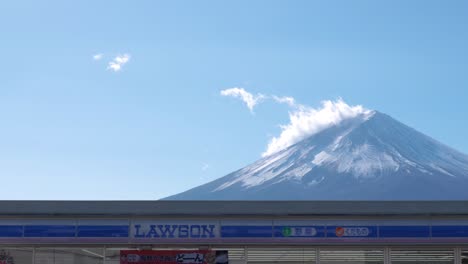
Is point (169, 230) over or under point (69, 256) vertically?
over

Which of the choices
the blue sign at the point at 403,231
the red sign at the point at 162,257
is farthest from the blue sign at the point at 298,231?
the red sign at the point at 162,257

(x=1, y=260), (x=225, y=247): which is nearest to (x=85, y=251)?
(x=1, y=260)

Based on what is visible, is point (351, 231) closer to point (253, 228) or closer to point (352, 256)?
point (352, 256)

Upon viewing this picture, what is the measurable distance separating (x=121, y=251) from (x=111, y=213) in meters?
1.59

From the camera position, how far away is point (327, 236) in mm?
28828

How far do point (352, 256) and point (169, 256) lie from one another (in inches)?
249

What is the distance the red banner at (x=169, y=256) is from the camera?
2948 centimetres

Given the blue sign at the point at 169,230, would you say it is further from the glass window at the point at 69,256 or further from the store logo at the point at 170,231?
the glass window at the point at 69,256

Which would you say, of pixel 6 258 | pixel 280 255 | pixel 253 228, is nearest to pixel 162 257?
pixel 253 228

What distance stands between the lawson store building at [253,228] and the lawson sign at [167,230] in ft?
0.11

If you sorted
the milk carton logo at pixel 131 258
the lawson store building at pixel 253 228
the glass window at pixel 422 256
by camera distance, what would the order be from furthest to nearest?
the milk carton logo at pixel 131 258, the glass window at pixel 422 256, the lawson store building at pixel 253 228

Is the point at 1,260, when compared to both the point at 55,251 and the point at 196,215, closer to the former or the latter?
the point at 55,251

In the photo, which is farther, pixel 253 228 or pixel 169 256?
pixel 169 256

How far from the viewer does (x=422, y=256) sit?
29.4m
